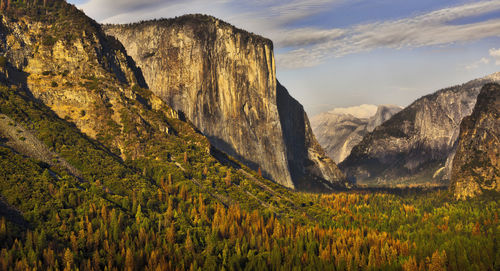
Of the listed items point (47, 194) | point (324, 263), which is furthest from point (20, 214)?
point (324, 263)

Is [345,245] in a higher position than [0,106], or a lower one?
lower

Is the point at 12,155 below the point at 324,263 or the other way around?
the other way around

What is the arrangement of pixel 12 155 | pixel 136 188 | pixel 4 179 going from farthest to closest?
pixel 136 188, pixel 12 155, pixel 4 179

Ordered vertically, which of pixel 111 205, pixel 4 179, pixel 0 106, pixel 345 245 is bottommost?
pixel 345 245

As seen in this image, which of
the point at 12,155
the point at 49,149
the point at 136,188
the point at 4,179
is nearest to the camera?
the point at 4,179

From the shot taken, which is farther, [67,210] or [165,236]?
[165,236]

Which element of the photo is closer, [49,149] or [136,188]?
[49,149]

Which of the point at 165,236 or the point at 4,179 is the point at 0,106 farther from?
the point at 165,236

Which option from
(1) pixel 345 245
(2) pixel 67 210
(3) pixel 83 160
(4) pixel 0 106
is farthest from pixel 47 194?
(1) pixel 345 245

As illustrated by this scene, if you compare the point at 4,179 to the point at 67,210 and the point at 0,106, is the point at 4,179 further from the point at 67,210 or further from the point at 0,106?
the point at 0,106
